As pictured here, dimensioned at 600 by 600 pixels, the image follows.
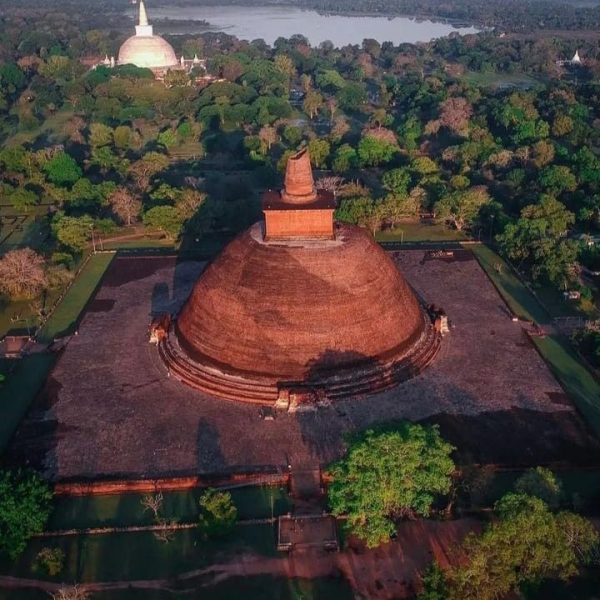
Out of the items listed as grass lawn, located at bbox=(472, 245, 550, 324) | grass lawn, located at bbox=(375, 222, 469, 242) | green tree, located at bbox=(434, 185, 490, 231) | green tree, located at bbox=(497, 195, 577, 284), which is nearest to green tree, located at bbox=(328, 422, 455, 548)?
grass lawn, located at bbox=(472, 245, 550, 324)

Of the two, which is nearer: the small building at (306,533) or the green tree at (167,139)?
the small building at (306,533)

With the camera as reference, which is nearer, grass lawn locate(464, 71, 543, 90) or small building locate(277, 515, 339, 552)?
small building locate(277, 515, 339, 552)

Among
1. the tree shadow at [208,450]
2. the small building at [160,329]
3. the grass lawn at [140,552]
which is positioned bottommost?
the grass lawn at [140,552]

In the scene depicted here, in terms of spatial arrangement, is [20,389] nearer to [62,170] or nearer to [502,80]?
[62,170]

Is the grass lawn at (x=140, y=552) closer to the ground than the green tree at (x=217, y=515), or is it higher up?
closer to the ground

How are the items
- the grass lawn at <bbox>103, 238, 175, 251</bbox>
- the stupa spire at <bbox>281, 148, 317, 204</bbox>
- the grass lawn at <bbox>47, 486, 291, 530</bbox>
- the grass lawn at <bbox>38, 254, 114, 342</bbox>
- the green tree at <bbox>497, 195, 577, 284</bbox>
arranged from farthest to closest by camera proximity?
the grass lawn at <bbox>103, 238, 175, 251</bbox>, the green tree at <bbox>497, 195, 577, 284</bbox>, the grass lawn at <bbox>38, 254, 114, 342</bbox>, the stupa spire at <bbox>281, 148, 317, 204</bbox>, the grass lawn at <bbox>47, 486, 291, 530</bbox>

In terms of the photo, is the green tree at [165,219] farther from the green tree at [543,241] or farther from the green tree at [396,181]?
the green tree at [543,241]

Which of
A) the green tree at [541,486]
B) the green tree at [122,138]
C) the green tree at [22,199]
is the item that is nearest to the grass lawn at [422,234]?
the green tree at [541,486]

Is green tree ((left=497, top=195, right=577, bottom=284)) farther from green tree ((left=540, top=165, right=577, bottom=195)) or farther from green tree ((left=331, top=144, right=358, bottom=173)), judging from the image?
green tree ((left=331, top=144, right=358, bottom=173))
